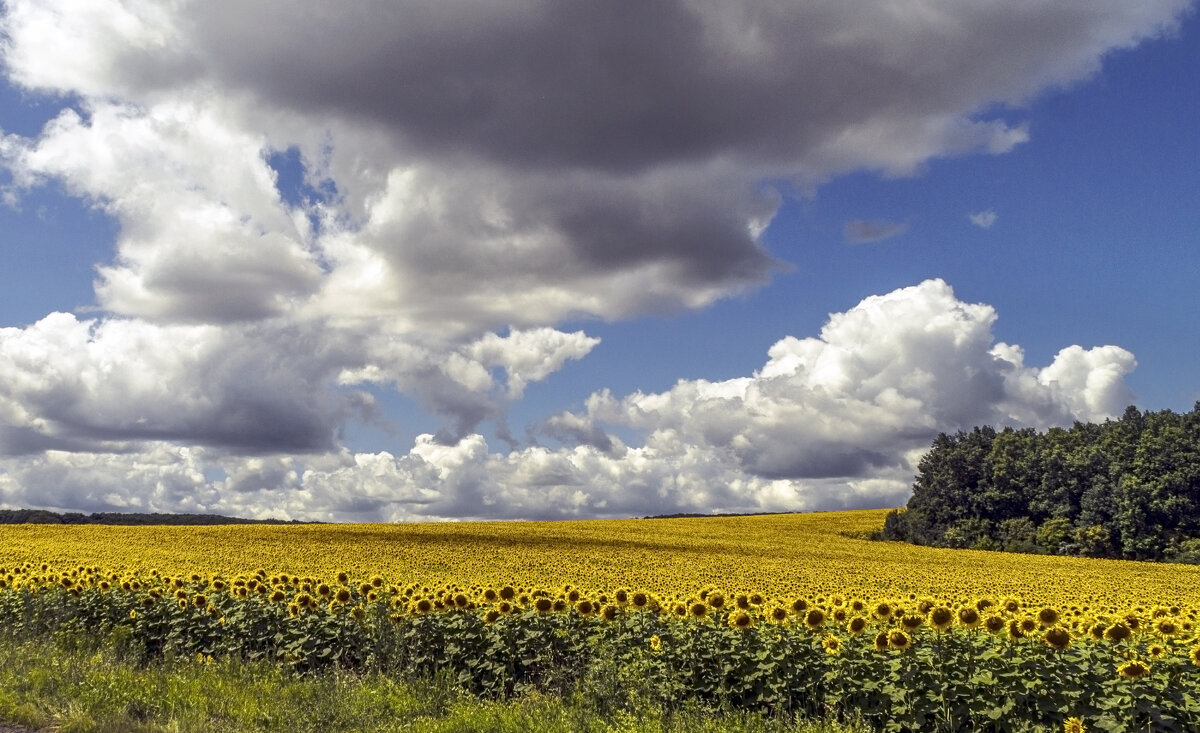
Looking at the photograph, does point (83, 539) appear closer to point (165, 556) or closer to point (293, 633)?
point (165, 556)

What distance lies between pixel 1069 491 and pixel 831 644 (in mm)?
66322

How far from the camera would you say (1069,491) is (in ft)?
221

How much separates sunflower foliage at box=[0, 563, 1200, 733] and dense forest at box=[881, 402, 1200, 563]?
56576mm

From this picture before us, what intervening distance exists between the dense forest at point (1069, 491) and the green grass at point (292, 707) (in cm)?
6092

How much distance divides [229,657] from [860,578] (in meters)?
27.0

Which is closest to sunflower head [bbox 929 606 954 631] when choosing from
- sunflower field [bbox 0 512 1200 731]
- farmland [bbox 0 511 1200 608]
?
sunflower field [bbox 0 512 1200 731]

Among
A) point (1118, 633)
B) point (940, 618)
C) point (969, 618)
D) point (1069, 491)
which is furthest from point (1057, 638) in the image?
point (1069, 491)

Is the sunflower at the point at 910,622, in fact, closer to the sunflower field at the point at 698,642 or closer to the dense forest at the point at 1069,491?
the sunflower field at the point at 698,642

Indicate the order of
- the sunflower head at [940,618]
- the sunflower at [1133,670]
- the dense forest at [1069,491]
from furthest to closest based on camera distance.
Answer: the dense forest at [1069,491] → the sunflower head at [940,618] → the sunflower at [1133,670]

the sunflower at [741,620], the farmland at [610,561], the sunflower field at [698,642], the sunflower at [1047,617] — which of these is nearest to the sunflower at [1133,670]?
the sunflower field at [698,642]

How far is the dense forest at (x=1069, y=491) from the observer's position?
61.7 metres

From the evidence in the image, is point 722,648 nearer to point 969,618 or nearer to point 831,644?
point 831,644

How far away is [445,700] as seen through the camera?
10367 mm

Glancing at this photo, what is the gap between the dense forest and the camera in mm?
61656
